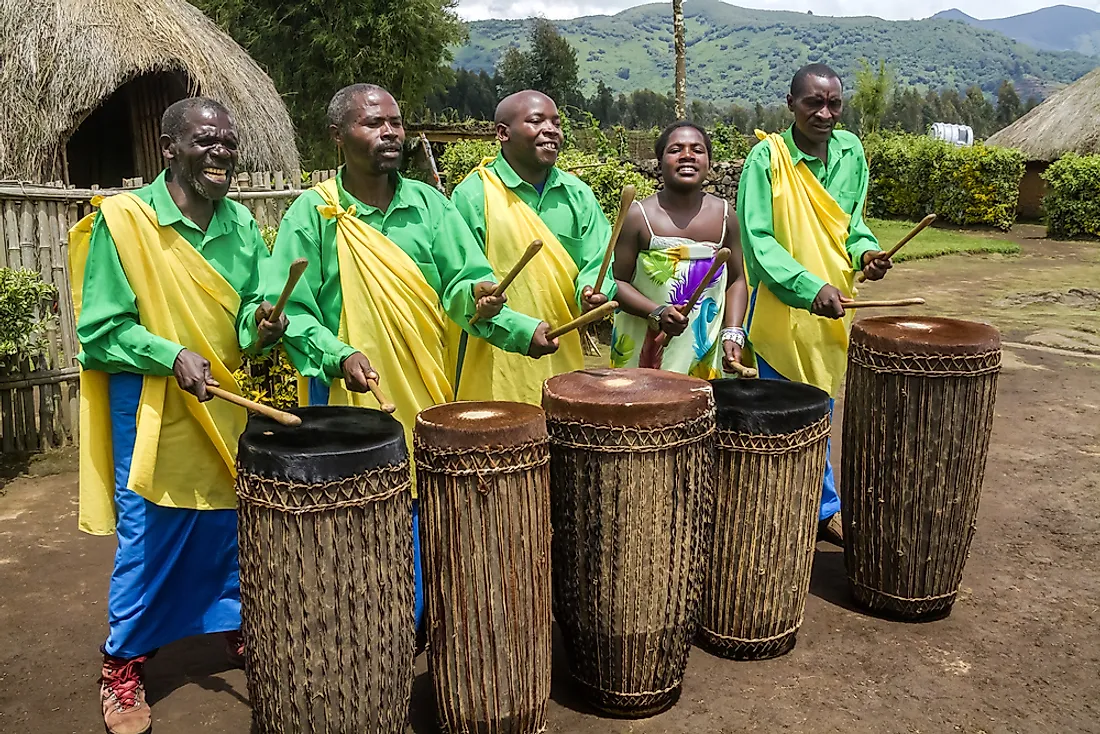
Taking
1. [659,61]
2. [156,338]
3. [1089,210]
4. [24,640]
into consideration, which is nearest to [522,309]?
[156,338]

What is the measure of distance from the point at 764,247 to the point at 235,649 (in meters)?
2.58

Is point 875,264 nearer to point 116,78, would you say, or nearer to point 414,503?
point 414,503

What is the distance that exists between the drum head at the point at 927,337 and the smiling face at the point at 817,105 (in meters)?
0.88

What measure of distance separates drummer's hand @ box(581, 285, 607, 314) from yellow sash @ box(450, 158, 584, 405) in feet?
0.52

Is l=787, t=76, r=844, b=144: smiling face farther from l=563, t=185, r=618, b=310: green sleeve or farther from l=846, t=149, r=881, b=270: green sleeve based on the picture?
l=563, t=185, r=618, b=310: green sleeve

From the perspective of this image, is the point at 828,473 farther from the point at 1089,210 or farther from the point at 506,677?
the point at 1089,210

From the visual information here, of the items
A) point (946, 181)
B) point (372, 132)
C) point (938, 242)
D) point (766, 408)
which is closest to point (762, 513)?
point (766, 408)

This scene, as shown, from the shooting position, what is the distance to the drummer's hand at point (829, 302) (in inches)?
151

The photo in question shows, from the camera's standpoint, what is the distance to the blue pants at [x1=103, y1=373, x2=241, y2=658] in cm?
309

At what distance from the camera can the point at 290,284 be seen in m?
2.73

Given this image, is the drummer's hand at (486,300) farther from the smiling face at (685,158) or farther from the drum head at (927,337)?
the drum head at (927,337)

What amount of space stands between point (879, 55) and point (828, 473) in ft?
629

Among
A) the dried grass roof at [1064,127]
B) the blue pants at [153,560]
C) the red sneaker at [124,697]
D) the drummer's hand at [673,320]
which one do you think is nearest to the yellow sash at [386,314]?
the blue pants at [153,560]

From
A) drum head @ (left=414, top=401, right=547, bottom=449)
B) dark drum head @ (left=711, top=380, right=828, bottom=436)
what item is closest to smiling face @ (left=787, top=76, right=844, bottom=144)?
dark drum head @ (left=711, top=380, right=828, bottom=436)
